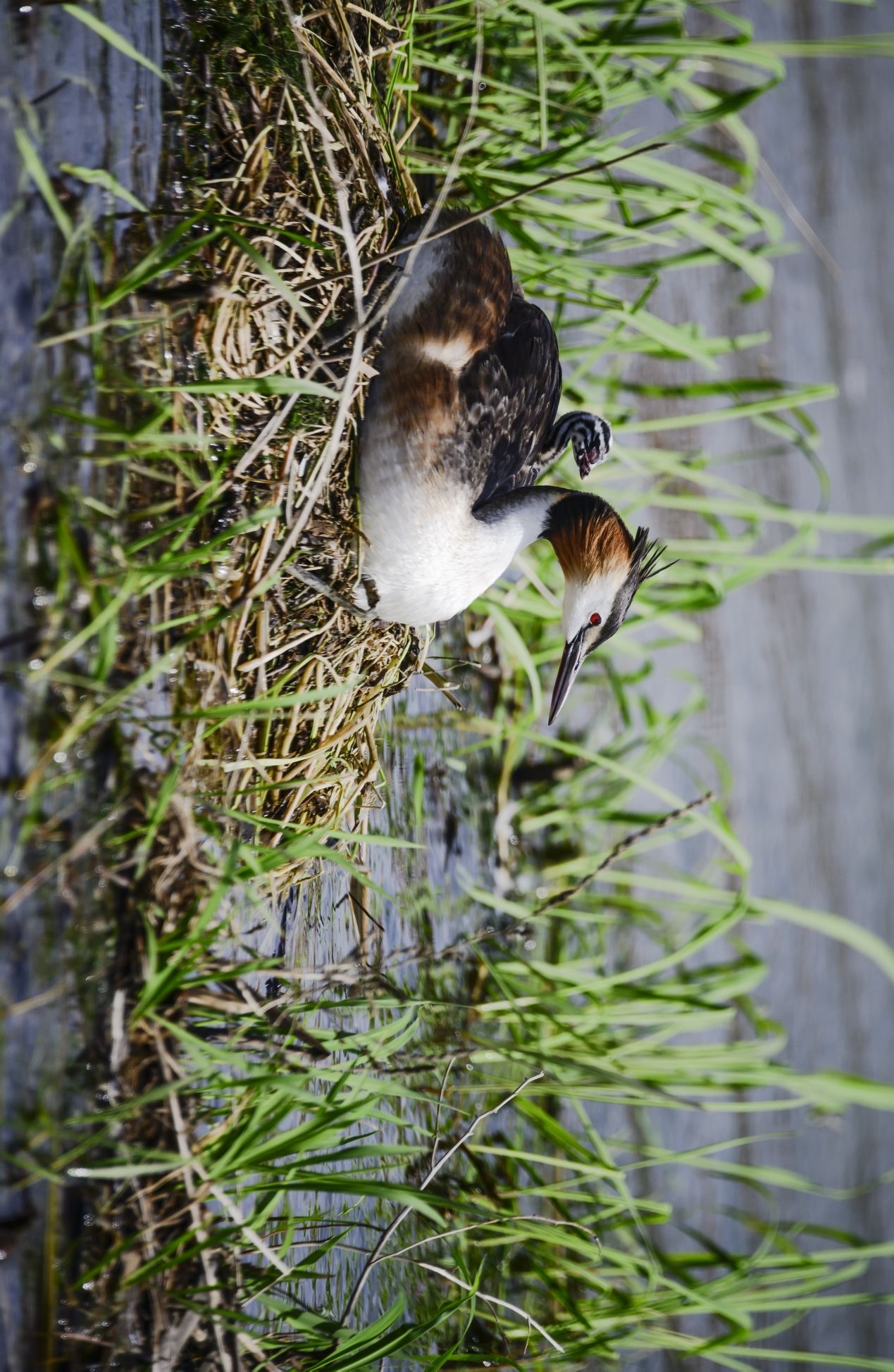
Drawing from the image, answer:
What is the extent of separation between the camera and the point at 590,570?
0.64 metres

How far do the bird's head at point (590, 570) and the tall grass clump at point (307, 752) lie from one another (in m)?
0.09

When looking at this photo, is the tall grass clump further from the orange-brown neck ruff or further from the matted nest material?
the orange-brown neck ruff

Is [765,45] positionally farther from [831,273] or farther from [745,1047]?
[745,1047]

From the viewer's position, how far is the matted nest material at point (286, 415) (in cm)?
48

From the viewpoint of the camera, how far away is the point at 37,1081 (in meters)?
0.41

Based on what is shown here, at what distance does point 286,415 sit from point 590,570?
0.23 m

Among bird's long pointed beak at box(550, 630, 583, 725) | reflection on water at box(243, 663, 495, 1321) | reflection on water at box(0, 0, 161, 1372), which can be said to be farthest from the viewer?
bird's long pointed beak at box(550, 630, 583, 725)

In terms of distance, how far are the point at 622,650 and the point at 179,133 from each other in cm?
56

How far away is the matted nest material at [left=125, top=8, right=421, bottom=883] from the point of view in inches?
19.0

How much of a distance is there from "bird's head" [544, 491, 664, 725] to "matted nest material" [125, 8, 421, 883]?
151mm

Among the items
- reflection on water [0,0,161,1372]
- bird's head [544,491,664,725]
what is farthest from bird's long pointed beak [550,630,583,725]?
reflection on water [0,0,161,1372]

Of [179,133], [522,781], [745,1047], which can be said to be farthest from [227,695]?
[745,1047]

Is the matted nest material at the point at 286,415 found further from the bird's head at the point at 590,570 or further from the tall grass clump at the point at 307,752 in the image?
the bird's head at the point at 590,570

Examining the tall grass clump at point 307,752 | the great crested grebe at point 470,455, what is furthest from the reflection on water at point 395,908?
the great crested grebe at point 470,455
